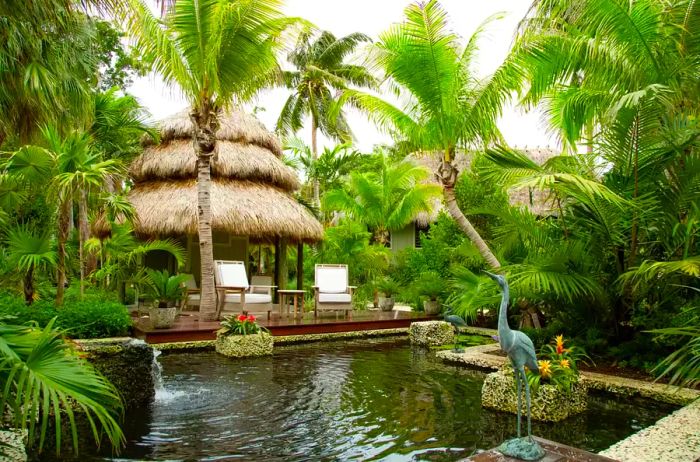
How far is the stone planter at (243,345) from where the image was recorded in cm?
711

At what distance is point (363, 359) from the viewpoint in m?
7.16

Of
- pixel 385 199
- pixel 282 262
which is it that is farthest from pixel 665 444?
pixel 385 199

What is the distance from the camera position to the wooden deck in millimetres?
7625

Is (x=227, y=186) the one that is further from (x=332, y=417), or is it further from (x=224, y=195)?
(x=332, y=417)

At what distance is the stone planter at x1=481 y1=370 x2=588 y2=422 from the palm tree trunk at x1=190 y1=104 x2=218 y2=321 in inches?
225

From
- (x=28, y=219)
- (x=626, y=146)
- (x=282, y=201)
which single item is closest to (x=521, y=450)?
(x=626, y=146)

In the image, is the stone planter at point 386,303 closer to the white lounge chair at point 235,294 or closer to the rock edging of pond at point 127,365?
the white lounge chair at point 235,294

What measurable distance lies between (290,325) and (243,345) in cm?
163

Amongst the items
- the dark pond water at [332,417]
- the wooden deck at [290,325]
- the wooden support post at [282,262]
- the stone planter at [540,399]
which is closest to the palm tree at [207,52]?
the wooden deck at [290,325]

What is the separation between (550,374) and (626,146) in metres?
2.86

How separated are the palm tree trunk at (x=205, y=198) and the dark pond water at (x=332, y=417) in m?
2.62

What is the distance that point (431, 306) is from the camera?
11.0m

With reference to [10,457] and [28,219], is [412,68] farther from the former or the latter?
[10,457]

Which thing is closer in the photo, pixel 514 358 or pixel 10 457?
pixel 10 457
